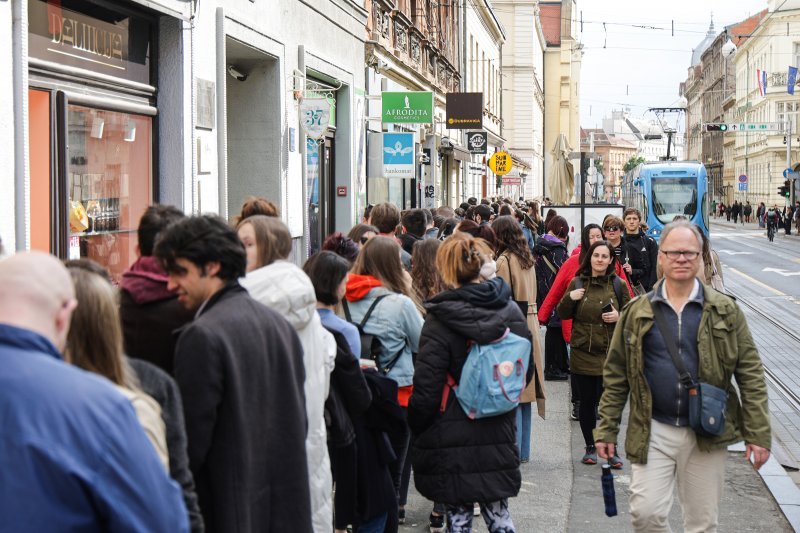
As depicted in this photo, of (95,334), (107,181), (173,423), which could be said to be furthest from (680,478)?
(107,181)

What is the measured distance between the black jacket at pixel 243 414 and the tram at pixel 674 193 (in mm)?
34674

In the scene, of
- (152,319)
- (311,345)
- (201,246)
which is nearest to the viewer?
(201,246)

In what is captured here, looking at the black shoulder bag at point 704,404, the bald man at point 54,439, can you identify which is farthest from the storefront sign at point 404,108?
the bald man at point 54,439

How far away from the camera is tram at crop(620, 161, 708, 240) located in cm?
3784

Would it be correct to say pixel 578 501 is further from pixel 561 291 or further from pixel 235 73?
pixel 235 73

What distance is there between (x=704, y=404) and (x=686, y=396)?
0.34ft

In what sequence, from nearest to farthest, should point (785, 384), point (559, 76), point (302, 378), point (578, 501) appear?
point (302, 378)
point (578, 501)
point (785, 384)
point (559, 76)

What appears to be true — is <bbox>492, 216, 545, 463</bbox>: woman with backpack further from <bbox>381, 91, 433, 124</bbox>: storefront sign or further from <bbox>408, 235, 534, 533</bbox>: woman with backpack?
<bbox>381, 91, 433, 124</bbox>: storefront sign

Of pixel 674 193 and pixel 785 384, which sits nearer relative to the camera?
pixel 785 384

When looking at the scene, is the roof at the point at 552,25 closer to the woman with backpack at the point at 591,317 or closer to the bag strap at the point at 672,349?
the woman with backpack at the point at 591,317

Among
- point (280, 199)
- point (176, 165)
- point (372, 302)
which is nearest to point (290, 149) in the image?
point (280, 199)

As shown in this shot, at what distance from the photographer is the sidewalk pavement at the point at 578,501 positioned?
688 centimetres

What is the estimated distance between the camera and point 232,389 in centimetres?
371

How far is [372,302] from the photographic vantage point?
6156mm
